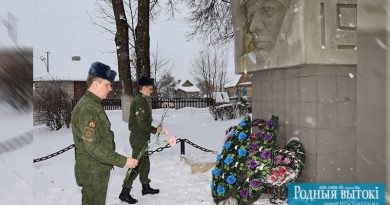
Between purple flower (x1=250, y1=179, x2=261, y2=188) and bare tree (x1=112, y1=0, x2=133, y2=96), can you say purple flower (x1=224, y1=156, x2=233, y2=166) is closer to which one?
purple flower (x1=250, y1=179, x2=261, y2=188)

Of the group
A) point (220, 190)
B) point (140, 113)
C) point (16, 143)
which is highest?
point (16, 143)

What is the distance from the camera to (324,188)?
425 cm

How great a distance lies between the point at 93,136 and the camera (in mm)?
2957

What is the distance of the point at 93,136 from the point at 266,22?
3027 millimetres

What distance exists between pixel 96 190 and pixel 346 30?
3.33 metres

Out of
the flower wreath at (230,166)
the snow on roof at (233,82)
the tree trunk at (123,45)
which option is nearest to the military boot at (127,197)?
the flower wreath at (230,166)

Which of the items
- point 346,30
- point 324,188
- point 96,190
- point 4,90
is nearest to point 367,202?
point 324,188

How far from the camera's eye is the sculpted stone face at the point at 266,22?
482cm

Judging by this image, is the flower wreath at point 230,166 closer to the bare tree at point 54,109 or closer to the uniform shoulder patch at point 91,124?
the uniform shoulder patch at point 91,124

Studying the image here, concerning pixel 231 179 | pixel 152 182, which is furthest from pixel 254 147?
pixel 152 182

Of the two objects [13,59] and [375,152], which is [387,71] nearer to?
[375,152]

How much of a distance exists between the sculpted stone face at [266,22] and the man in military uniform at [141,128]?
162 centimetres

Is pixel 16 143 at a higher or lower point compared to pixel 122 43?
lower

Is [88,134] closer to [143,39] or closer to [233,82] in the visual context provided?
[143,39]
